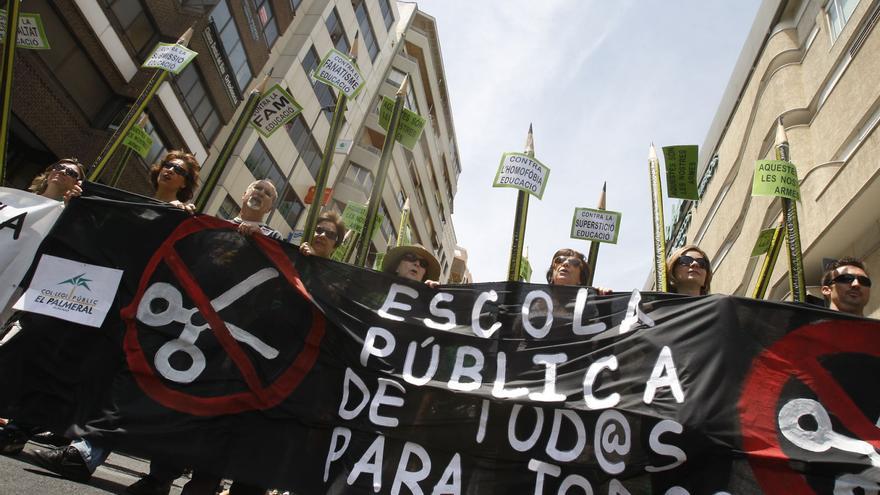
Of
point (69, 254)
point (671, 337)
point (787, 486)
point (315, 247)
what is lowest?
point (787, 486)

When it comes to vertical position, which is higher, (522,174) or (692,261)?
(522,174)

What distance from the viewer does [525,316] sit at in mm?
3502

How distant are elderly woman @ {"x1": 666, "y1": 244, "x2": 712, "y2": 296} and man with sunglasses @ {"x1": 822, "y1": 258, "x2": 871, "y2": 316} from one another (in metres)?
0.75

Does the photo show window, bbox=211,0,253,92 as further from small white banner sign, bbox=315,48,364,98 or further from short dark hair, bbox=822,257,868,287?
short dark hair, bbox=822,257,868,287

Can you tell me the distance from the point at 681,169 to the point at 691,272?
1523mm

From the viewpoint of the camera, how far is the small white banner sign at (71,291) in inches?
130

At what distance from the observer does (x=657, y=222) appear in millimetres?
4746

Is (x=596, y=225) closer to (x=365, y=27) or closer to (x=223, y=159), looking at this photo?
(x=223, y=159)

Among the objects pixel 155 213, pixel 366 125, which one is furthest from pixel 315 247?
pixel 366 125

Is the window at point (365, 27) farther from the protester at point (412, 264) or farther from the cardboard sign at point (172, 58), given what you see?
the protester at point (412, 264)

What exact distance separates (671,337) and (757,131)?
14532 millimetres

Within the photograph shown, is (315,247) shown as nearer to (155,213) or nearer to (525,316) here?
(155,213)

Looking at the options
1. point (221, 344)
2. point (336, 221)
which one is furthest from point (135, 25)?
point (221, 344)

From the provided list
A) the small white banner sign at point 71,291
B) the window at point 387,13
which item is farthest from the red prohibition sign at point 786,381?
the window at point 387,13
